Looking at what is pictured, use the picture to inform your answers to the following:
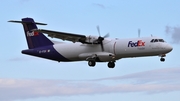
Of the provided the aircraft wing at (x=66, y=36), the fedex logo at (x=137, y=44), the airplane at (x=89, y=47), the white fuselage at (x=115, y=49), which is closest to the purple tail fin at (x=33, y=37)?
the airplane at (x=89, y=47)

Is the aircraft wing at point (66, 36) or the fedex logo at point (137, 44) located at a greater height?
the aircraft wing at point (66, 36)

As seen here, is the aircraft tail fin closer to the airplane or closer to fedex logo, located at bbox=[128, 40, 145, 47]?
the airplane

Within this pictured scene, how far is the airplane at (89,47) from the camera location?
44188 millimetres

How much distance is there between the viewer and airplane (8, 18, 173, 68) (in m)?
44.2

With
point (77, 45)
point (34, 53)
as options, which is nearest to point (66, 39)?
point (77, 45)

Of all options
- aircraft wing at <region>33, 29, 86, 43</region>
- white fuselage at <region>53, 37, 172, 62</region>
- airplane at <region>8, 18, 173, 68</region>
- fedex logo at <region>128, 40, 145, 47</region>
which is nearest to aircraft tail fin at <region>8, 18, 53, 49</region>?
airplane at <region>8, 18, 173, 68</region>

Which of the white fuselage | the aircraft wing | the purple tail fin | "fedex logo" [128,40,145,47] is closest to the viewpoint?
the white fuselage

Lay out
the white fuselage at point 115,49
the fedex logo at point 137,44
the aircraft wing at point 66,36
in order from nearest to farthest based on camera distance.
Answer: the white fuselage at point 115,49 < the fedex logo at point 137,44 < the aircraft wing at point 66,36

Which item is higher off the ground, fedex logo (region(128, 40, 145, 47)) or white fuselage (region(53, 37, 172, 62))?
fedex logo (region(128, 40, 145, 47))

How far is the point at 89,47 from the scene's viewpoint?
47.4m

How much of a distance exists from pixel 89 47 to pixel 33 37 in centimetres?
753

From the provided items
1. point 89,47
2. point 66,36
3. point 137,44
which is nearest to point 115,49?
point 137,44

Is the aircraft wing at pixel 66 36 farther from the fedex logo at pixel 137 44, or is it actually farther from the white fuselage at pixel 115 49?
the fedex logo at pixel 137 44

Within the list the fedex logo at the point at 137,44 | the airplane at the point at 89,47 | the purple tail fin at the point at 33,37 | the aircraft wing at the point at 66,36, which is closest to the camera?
the airplane at the point at 89,47
